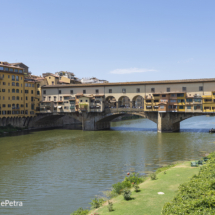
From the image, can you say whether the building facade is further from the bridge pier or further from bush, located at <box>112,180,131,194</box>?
bush, located at <box>112,180,131,194</box>

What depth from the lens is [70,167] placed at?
34.1 metres

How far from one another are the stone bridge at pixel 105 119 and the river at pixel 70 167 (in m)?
11.6

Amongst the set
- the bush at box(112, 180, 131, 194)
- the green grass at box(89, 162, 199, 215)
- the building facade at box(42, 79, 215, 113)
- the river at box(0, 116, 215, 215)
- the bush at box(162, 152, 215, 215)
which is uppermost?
the building facade at box(42, 79, 215, 113)

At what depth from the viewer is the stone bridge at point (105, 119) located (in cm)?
6800

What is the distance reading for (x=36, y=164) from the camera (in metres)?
35.9

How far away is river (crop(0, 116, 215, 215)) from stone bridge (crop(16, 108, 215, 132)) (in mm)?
11561

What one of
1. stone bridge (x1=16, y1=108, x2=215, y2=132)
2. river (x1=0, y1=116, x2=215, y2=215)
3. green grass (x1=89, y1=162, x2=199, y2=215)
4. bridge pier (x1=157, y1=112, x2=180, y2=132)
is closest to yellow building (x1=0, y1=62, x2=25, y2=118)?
stone bridge (x1=16, y1=108, x2=215, y2=132)

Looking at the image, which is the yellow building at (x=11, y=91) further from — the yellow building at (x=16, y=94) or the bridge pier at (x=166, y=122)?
the bridge pier at (x=166, y=122)

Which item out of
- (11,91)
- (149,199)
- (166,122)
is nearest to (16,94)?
(11,91)

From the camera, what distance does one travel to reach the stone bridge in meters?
68.0

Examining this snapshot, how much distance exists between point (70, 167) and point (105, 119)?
46.8m

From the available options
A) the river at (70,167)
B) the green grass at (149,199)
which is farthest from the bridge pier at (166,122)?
the green grass at (149,199)

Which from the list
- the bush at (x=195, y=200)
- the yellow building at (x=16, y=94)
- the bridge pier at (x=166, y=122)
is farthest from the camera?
the yellow building at (x=16, y=94)

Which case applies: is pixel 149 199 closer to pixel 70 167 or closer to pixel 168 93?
pixel 70 167
